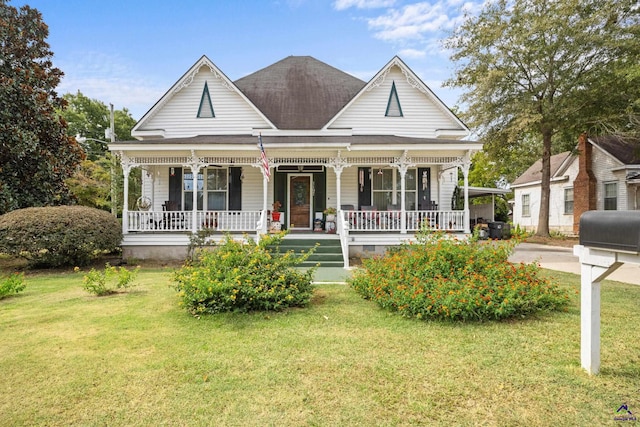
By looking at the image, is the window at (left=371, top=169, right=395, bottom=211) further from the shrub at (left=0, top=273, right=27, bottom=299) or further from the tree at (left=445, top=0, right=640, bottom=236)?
the shrub at (left=0, top=273, right=27, bottom=299)

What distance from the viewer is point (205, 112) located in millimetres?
14250

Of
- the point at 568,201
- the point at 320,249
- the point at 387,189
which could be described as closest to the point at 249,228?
the point at 320,249

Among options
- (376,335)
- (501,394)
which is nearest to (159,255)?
(376,335)

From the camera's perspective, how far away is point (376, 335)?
175 inches

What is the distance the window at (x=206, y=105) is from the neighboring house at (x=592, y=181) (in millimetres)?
20329

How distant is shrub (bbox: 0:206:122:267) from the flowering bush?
798 cm

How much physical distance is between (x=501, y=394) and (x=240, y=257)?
4.28 m

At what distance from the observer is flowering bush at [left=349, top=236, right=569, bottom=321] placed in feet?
16.2

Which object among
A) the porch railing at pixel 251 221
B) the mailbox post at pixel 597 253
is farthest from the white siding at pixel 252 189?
the mailbox post at pixel 597 253

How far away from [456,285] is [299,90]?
1355cm

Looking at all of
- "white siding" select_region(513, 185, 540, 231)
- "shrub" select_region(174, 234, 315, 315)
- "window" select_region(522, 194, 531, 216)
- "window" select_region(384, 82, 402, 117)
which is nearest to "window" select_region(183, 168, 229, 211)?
"window" select_region(384, 82, 402, 117)

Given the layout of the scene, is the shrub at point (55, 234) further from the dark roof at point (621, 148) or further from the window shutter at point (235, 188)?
the dark roof at point (621, 148)

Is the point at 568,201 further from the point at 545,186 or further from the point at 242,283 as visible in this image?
the point at 242,283

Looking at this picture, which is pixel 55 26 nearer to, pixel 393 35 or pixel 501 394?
pixel 393 35
